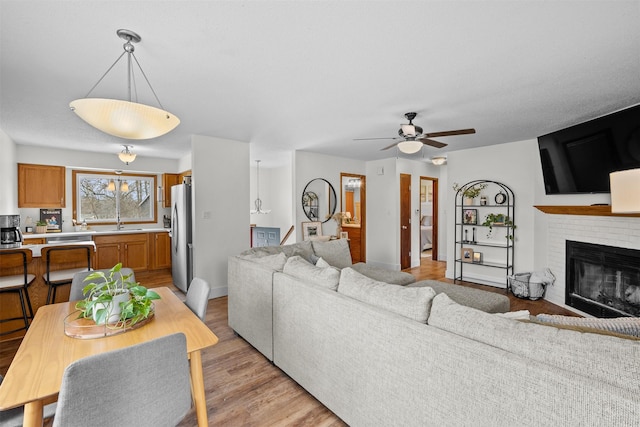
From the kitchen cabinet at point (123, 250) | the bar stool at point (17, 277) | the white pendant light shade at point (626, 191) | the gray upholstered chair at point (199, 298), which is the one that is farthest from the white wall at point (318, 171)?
the white pendant light shade at point (626, 191)

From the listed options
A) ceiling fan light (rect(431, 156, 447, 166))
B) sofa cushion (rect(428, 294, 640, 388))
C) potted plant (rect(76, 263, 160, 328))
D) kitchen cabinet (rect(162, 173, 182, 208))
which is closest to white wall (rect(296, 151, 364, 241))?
ceiling fan light (rect(431, 156, 447, 166))

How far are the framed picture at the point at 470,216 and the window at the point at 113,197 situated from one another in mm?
6223

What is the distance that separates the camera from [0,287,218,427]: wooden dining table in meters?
1.08

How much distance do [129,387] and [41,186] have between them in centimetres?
571

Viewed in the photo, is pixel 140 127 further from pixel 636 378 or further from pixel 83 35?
pixel 636 378

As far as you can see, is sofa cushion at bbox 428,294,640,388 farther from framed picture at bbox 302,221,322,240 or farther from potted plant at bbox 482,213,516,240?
framed picture at bbox 302,221,322,240

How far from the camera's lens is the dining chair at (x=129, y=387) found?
0.95 m

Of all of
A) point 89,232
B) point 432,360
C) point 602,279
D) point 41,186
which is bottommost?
point 602,279

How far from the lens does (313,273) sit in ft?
7.15

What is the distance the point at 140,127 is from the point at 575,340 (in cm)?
229

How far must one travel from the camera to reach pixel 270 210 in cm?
829

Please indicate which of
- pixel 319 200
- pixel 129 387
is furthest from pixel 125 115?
pixel 319 200

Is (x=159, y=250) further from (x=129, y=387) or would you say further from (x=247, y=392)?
(x=129, y=387)

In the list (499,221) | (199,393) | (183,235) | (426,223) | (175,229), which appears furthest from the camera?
(426,223)
